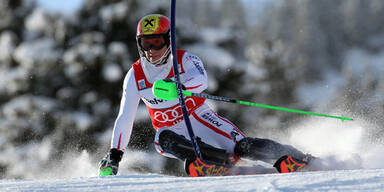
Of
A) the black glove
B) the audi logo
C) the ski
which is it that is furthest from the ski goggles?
the ski

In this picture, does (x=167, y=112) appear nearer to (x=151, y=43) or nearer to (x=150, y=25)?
(x=151, y=43)

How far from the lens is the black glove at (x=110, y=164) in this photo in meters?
4.27

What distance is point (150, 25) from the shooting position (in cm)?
460

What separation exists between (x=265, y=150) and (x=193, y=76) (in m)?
0.99

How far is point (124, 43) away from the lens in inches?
521

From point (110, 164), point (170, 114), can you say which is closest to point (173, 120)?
point (170, 114)

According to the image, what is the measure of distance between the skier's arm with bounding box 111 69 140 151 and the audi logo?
0.30 m

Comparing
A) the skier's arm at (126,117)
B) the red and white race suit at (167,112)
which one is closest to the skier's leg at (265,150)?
the red and white race suit at (167,112)

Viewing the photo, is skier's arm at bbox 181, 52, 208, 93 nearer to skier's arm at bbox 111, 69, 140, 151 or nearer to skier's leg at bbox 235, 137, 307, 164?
skier's arm at bbox 111, 69, 140, 151

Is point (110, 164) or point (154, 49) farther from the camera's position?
point (154, 49)

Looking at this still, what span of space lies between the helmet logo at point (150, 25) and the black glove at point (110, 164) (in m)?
1.24

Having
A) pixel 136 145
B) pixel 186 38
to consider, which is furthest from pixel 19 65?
pixel 136 145

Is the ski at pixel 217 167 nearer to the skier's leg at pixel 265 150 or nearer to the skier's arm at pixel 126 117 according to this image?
the skier's leg at pixel 265 150

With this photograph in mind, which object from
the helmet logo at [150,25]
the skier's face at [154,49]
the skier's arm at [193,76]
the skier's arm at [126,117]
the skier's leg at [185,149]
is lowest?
the skier's leg at [185,149]
